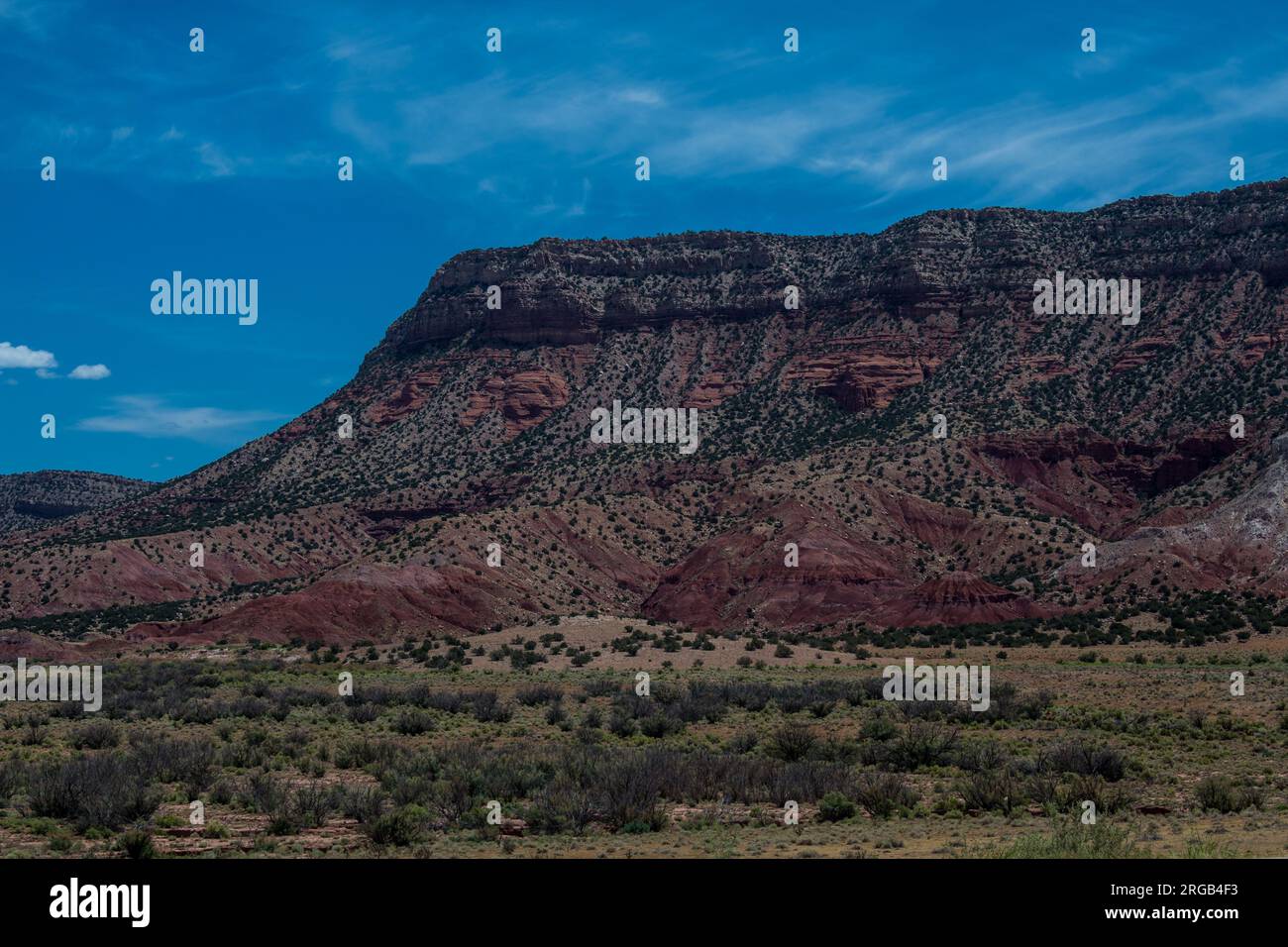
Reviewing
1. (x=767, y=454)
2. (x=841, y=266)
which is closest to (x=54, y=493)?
(x=767, y=454)

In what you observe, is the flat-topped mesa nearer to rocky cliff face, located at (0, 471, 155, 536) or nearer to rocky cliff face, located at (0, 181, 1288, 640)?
rocky cliff face, located at (0, 181, 1288, 640)

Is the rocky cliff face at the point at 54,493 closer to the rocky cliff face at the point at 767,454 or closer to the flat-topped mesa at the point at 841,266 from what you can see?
the rocky cliff face at the point at 767,454

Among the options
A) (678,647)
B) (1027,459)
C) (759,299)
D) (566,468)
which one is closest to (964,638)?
(678,647)

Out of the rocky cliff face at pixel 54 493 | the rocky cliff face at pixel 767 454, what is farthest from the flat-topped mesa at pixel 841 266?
the rocky cliff face at pixel 54 493

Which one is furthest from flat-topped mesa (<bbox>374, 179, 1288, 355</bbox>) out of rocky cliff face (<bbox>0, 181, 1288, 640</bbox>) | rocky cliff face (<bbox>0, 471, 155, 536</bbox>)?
rocky cliff face (<bbox>0, 471, 155, 536</bbox>)

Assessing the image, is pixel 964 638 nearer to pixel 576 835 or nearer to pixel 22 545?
pixel 576 835

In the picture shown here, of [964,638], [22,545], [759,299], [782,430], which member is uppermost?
[759,299]
